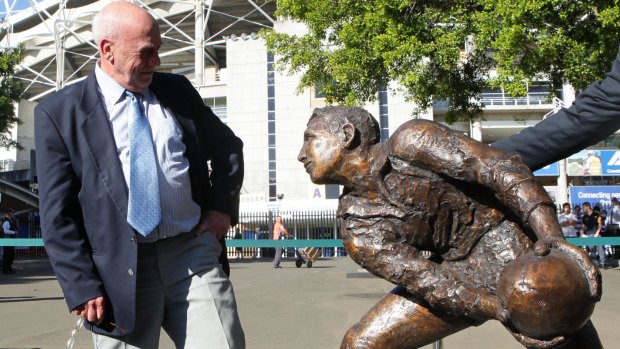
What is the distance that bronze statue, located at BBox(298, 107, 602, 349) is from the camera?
96.6 inches

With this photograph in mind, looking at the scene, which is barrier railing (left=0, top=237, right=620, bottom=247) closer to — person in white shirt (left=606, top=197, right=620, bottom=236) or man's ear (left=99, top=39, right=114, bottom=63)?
man's ear (left=99, top=39, right=114, bottom=63)

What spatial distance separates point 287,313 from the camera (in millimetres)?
8500

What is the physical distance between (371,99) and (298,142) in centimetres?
2225

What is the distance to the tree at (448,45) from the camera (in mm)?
11383

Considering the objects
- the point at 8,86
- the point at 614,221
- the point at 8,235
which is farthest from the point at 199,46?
the point at 614,221

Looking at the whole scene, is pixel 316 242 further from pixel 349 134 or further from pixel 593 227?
pixel 593 227

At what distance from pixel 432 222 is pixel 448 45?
421 inches

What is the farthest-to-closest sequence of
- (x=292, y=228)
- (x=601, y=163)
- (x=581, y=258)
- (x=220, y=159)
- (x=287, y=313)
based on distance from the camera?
(x=601, y=163), (x=292, y=228), (x=287, y=313), (x=220, y=159), (x=581, y=258)

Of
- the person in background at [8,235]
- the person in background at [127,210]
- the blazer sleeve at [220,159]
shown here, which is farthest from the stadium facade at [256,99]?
the person in background at [127,210]

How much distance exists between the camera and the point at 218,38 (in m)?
46.8

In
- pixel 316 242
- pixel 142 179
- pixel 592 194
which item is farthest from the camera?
pixel 592 194

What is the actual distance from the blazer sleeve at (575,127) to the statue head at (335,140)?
0.67 m

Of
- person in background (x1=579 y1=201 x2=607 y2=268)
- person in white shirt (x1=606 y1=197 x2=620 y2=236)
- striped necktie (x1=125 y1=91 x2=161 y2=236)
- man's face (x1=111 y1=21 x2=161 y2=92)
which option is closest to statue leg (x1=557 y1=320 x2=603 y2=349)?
striped necktie (x1=125 y1=91 x2=161 y2=236)

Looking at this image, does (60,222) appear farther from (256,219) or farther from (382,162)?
(256,219)
